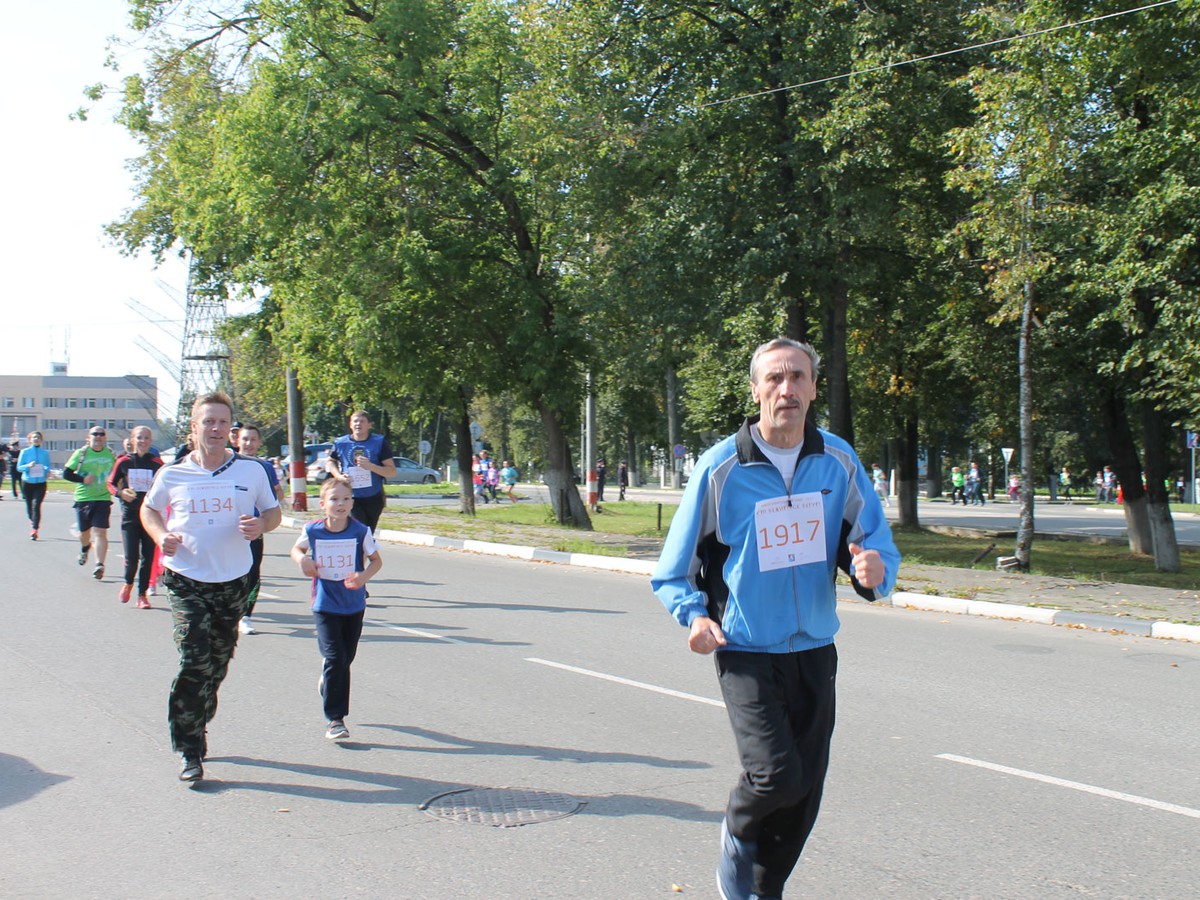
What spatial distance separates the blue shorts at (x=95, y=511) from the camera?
14.2 meters

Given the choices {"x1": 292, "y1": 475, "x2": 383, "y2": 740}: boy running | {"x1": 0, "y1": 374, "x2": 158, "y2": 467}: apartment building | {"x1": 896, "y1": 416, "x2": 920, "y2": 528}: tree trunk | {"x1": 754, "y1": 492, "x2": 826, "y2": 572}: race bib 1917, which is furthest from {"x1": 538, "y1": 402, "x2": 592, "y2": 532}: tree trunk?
{"x1": 0, "y1": 374, "x2": 158, "y2": 467}: apartment building

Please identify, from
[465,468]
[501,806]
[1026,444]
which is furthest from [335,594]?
[465,468]

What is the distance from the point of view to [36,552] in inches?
727

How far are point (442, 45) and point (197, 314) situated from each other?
40311 millimetres

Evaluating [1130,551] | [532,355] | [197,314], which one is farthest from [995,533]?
[197,314]

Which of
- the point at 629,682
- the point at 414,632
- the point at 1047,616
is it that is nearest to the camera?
the point at 629,682

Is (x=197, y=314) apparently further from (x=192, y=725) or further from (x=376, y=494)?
(x=192, y=725)

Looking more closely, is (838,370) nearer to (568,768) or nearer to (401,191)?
(401,191)

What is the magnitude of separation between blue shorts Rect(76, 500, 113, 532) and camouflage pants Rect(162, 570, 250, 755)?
9.22 metres

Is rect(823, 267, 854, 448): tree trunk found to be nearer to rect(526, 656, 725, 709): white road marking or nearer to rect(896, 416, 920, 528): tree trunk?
rect(896, 416, 920, 528): tree trunk

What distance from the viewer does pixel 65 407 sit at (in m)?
129

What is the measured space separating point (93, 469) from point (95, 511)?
0.68 m

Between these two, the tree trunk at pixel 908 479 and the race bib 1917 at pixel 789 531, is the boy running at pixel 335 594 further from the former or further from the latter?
the tree trunk at pixel 908 479

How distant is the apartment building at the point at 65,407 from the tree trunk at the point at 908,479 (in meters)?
107
